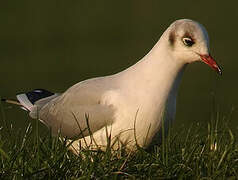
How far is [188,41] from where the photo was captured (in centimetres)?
627

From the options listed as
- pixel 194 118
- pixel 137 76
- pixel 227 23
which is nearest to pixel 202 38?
pixel 137 76

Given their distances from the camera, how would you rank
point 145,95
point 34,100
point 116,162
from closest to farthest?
point 116,162
point 145,95
point 34,100

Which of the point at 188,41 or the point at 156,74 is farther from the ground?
the point at 188,41

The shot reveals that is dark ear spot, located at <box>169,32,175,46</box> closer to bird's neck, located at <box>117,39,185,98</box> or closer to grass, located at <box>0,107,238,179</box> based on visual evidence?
bird's neck, located at <box>117,39,185,98</box>

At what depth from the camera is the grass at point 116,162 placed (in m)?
5.18

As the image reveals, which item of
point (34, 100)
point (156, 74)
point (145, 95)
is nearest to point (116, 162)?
point (145, 95)

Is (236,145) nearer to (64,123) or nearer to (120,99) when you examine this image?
(120,99)

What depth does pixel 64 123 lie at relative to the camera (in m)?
6.93

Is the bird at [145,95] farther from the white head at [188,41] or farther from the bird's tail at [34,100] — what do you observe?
the bird's tail at [34,100]

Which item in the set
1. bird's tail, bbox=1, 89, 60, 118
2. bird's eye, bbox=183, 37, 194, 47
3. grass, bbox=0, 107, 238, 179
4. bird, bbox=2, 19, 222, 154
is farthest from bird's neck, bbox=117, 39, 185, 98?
bird's tail, bbox=1, 89, 60, 118

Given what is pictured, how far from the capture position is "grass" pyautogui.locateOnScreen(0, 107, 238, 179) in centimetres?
518

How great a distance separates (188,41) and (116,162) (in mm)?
1301

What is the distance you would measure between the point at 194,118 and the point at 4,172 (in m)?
10.5

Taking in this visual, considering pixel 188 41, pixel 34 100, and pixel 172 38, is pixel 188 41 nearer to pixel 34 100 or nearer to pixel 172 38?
pixel 172 38
